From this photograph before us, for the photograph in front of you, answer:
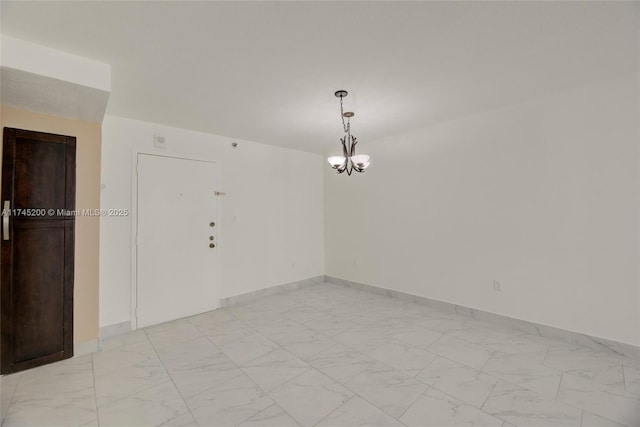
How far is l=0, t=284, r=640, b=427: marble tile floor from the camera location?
1887 mm

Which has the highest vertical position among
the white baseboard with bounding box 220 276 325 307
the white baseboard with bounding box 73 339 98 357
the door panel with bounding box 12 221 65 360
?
the door panel with bounding box 12 221 65 360

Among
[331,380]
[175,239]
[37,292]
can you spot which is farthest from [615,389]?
[37,292]

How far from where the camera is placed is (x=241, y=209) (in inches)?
176

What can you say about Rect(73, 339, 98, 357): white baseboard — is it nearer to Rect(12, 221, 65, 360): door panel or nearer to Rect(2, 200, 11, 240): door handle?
Rect(12, 221, 65, 360): door panel

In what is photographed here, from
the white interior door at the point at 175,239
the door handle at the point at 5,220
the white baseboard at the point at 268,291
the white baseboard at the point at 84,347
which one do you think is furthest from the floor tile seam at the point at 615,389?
the door handle at the point at 5,220

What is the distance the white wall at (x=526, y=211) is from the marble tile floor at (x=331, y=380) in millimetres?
496

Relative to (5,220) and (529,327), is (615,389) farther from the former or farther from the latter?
(5,220)

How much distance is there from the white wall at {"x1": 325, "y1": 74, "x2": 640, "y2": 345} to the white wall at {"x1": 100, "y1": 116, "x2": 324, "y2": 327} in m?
1.37

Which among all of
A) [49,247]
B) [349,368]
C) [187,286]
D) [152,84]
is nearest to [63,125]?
[152,84]

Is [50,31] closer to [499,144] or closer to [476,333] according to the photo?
[499,144]

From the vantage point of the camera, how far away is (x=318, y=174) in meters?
5.64

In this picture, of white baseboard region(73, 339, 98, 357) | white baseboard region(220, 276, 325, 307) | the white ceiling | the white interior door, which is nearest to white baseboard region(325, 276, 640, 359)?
white baseboard region(220, 276, 325, 307)

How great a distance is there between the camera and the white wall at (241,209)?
332 centimetres

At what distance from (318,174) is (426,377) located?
13.2 ft
